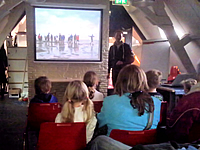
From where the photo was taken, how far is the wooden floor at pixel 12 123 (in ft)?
8.89

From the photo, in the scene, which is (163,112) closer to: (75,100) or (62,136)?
(75,100)

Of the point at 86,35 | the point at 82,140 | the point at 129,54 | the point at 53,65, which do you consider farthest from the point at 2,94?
the point at 82,140

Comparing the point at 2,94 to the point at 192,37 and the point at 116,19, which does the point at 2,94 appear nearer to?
the point at 116,19

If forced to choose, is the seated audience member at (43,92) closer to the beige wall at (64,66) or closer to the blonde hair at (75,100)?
the blonde hair at (75,100)

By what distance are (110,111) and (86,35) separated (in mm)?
3153

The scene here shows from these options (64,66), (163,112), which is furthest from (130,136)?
(64,66)

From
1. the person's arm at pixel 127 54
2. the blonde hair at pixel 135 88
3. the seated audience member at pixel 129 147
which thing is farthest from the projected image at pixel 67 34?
the seated audience member at pixel 129 147

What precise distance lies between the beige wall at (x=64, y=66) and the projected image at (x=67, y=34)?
0.12 meters

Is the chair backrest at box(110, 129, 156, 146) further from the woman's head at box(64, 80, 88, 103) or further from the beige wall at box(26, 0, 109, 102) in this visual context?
the beige wall at box(26, 0, 109, 102)

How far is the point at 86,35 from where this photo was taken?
4461mm

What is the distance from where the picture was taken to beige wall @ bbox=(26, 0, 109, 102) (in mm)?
4281

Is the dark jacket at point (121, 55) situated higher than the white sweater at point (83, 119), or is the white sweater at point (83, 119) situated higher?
the dark jacket at point (121, 55)

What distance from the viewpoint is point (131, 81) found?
1589 millimetres

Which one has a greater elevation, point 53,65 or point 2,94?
point 53,65
